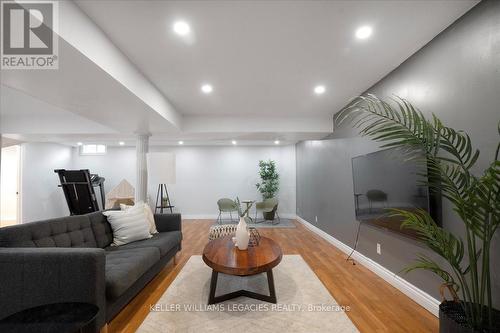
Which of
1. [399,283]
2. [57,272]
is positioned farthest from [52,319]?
[399,283]

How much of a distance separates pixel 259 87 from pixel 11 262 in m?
2.98

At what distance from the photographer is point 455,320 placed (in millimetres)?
1305

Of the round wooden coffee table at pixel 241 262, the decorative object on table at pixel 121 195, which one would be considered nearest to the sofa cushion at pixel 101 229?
the round wooden coffee table at pixel 241 262

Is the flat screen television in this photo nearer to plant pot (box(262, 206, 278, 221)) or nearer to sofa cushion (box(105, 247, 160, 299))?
sofa cushion (box(105, 247, 160, 299))

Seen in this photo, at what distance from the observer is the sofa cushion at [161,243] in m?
2.53

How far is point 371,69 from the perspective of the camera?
258 centimetres

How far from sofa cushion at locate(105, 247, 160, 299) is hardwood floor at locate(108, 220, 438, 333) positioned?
0.34 m

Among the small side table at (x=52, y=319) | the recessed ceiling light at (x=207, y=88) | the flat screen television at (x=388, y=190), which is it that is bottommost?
the small side table at (x=52, y=319)

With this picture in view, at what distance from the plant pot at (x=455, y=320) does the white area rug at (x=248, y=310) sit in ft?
2.19

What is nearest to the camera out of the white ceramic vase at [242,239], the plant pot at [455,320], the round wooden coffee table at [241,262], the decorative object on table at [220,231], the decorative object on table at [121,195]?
the plant pot at [455,320]

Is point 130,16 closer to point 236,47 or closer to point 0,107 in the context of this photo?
point 236,47

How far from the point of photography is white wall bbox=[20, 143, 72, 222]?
5.56 metres

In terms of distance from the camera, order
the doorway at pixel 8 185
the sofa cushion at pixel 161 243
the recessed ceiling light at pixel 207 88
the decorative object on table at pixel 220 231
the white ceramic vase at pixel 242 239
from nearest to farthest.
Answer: the white ceramic vase at pixel 242 239, the sofa cushion at pixel 161 243, the recessed ceiling light at pixel 207 88, the decorative object on table at pixel 220 231, the doorway at pixel 8 185

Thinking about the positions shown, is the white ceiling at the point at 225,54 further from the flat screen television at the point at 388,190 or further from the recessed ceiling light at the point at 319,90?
the flat screen television at the point at 388,190
